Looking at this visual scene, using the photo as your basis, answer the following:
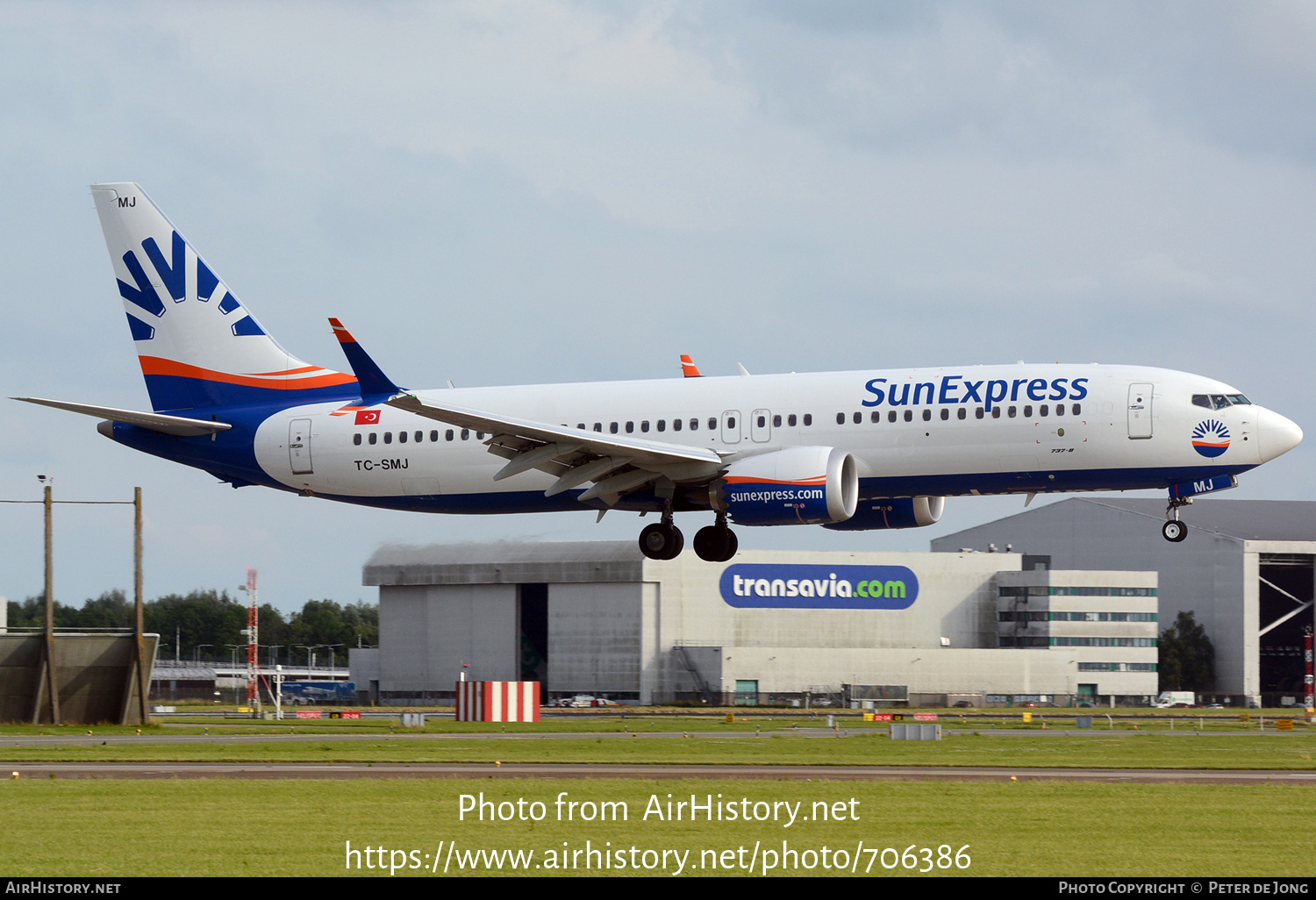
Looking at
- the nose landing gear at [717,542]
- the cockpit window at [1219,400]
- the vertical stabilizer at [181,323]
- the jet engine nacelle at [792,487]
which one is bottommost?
the nose landing gear at [717,542]

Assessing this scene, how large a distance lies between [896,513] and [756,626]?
7731 centimetres

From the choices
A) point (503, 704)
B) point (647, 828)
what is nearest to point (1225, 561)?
point (503, 704)

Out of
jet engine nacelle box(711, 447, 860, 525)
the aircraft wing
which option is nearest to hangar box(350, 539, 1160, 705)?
the aircraft wing

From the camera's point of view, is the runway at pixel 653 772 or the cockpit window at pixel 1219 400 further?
the cockpit window at pixel 1219 400

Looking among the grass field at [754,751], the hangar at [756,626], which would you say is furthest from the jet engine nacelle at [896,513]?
the hangar at [756,626]

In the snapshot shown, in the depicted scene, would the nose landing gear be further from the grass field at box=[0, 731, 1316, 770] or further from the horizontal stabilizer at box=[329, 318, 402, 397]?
the horizontal stabilizer at box=[329, 318, 402, 397]

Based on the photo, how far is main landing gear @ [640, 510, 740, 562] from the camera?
48.8m

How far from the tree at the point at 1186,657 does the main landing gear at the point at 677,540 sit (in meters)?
105

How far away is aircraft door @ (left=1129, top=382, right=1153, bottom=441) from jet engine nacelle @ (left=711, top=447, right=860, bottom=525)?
7.71 meters

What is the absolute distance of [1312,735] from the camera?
6172cm

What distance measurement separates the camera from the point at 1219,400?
44.4 m

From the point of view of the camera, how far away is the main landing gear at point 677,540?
48844 mm

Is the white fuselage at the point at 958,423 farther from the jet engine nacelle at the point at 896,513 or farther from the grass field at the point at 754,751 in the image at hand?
the grass field at the point at 754,751
